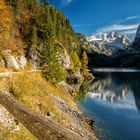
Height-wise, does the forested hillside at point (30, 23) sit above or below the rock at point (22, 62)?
above

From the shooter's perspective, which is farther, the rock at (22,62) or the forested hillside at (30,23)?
the forested hillside at (30,23)

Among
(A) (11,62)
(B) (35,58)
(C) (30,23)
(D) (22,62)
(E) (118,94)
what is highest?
(C) (30,23)

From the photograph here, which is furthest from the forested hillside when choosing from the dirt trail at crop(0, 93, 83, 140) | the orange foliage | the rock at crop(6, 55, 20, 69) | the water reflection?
the dirt trail at crop(0, 93, 83, 140)

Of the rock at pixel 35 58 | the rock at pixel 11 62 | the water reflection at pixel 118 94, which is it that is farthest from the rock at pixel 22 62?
the water reflection at pixel 118 94

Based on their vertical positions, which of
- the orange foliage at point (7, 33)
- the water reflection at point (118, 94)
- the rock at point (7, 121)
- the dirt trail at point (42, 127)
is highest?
the orange foliage at point (7, 33)

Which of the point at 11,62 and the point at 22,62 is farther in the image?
the point at 22,62

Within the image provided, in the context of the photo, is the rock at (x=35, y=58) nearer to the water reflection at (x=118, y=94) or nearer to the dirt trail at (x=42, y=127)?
the water reflection at (x=118, y=94)

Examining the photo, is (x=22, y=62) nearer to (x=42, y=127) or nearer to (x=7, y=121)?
(x=7, y=121)

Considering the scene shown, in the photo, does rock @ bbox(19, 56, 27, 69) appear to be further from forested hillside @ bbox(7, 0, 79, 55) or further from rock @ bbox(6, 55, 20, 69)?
forested hillside @ bbox(7, 0, 79, 55)

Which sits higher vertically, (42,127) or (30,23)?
(30,23)

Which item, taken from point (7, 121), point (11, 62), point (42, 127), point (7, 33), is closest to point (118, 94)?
point (11, 62)

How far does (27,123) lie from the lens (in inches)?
295

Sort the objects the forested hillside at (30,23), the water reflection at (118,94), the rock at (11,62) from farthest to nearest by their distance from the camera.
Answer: the forested hillside at (30,23) → the rock at (11,62) → the water reflection at (118,94)

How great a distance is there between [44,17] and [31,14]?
7.03 m
